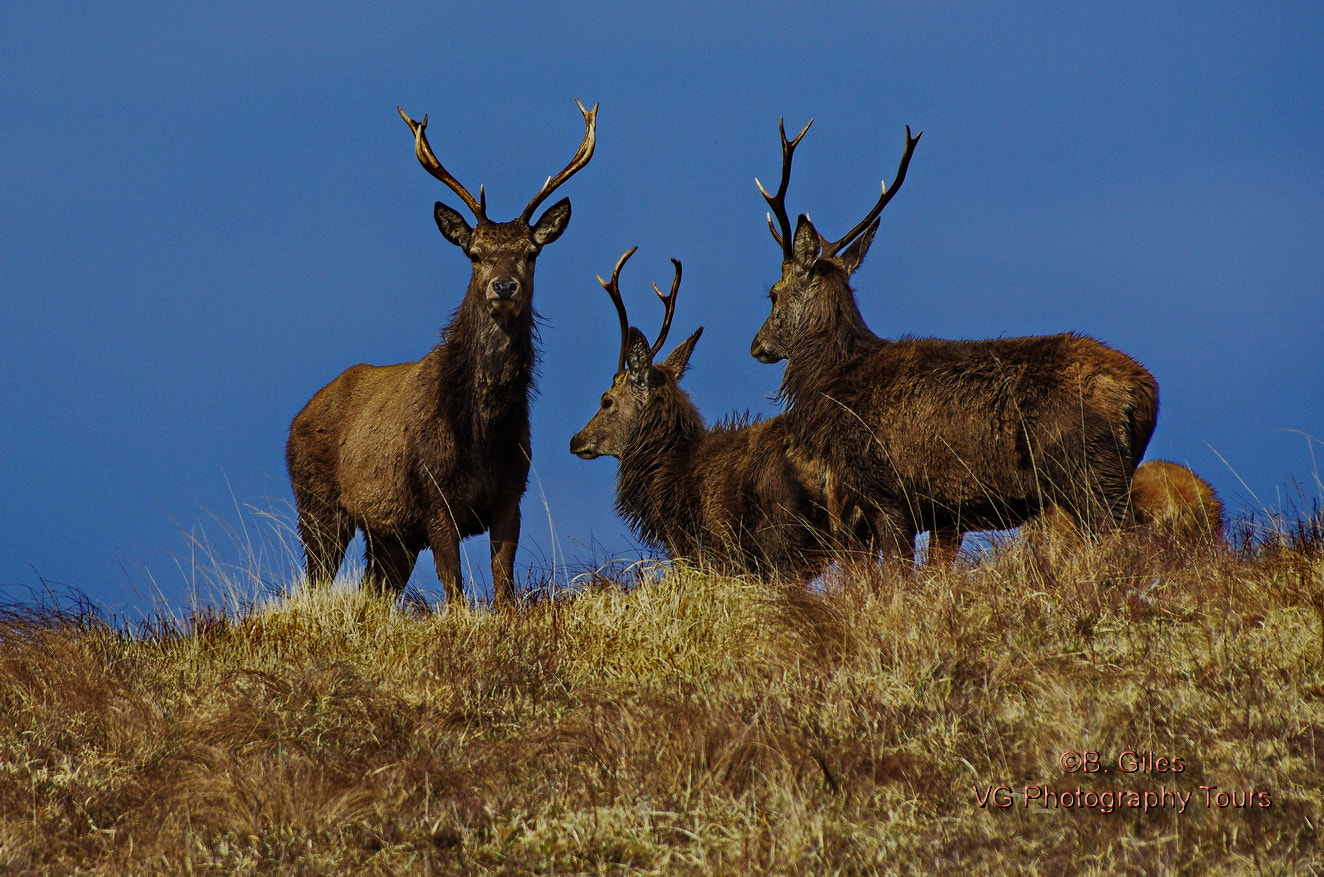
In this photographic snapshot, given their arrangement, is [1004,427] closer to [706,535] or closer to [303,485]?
[706,535]

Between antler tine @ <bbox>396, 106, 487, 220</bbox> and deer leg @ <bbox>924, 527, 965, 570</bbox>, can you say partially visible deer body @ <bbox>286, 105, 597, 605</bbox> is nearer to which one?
antler tine @ <bbox>396, 106, 487, 220</bbox>

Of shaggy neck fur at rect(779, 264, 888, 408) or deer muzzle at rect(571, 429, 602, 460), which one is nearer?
shaggy neck fur at rect(779, 264, 888, 408)

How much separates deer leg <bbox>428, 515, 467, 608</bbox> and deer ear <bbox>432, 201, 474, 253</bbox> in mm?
1920

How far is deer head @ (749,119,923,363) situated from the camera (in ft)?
29.2

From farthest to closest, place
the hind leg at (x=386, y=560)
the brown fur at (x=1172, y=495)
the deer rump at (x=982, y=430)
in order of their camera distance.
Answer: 1. the hind leg at (x=386, y=560)
2. the brown fur at (x=1172, y=495)
3. the deer rump at (x=982, y=430)

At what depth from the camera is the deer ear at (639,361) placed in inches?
411

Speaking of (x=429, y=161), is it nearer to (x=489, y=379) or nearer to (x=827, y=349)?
(x=489, y=379)

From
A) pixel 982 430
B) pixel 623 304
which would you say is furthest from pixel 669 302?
pixel 982 430

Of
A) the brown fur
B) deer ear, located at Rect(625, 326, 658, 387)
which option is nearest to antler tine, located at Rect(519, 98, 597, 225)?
deer ear, located at Rect(625, 326, 658, 387)

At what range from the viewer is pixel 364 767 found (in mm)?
4824

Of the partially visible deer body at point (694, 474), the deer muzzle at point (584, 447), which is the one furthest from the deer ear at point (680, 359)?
the deer muzzle at point (584, 447)

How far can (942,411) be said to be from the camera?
764 centimetres

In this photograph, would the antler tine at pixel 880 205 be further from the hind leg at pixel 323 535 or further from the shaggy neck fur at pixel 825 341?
the hind leg at pixel 323 535

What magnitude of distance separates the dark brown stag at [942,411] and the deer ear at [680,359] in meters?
1.82
